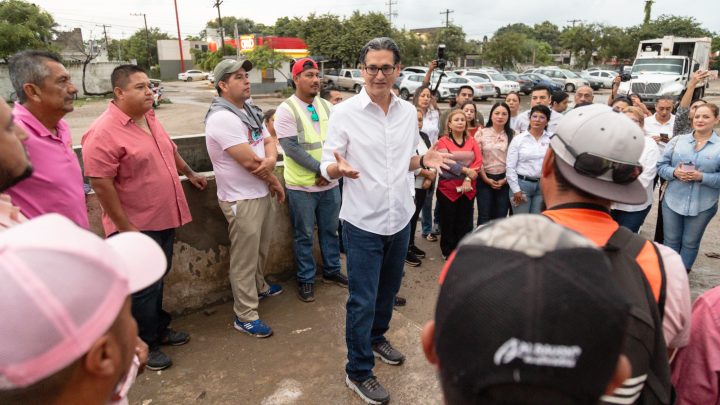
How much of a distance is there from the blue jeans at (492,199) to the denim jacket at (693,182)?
1.48m

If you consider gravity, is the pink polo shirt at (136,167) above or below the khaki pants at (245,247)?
above

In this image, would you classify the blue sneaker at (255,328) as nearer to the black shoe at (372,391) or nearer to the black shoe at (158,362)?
the black shoe at (158,362)

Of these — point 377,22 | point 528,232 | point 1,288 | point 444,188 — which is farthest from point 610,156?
point 377,22

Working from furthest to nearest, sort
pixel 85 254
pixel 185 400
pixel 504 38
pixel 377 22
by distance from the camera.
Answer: pixel 504 38
pixel 377 22
pixel 185 400
pixel 85 254

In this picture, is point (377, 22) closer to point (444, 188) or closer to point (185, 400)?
point (444, 188)

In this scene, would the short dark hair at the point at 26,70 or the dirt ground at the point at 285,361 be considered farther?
the dirt ground at the point at 285,361

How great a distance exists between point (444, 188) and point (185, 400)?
3.34m

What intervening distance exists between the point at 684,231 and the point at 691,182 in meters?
0.52

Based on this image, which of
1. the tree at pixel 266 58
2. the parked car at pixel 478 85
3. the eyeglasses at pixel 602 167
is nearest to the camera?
the eyeglasses at pixel 602 167

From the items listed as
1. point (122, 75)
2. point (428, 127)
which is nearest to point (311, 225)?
point (122, 75)

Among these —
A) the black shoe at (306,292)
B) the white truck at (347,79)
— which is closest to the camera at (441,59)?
the black shoe at (306,292)

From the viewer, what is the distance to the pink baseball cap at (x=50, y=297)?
82cm

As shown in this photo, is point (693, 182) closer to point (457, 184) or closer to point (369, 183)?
point (457, 184)

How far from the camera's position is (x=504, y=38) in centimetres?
4353
